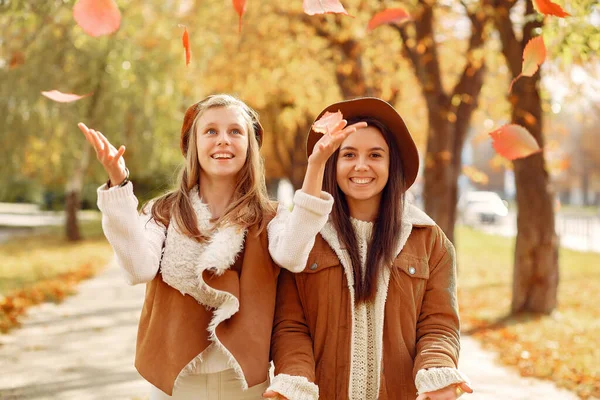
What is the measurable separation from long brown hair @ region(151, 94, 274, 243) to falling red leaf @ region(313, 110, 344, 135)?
35cm

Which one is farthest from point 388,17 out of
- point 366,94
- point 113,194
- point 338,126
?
point 366,94

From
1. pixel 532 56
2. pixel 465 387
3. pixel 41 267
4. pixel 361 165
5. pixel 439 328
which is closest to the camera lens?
pixel 465 387

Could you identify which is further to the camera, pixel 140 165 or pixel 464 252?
pixel 464 252

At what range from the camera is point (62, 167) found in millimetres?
19188

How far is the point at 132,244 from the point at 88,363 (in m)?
4.36

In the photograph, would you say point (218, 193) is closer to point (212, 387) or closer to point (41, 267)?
point (212, 387)

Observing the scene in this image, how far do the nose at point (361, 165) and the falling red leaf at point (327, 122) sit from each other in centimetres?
22

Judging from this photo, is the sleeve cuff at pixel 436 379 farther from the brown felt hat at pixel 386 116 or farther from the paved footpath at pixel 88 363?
the paved footpath at pixel 88 363

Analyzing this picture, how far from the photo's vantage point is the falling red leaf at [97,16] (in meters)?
2.79

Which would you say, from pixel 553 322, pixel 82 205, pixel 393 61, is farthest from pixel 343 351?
pixel 82 205

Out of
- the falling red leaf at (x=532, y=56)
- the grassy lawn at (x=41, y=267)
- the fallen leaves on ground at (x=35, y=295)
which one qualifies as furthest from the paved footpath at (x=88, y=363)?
the falling red leaf at (x=532, y=56)

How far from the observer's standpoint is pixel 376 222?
2.83 m

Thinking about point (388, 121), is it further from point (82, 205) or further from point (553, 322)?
point (82, 205)

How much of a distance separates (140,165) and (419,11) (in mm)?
10203
